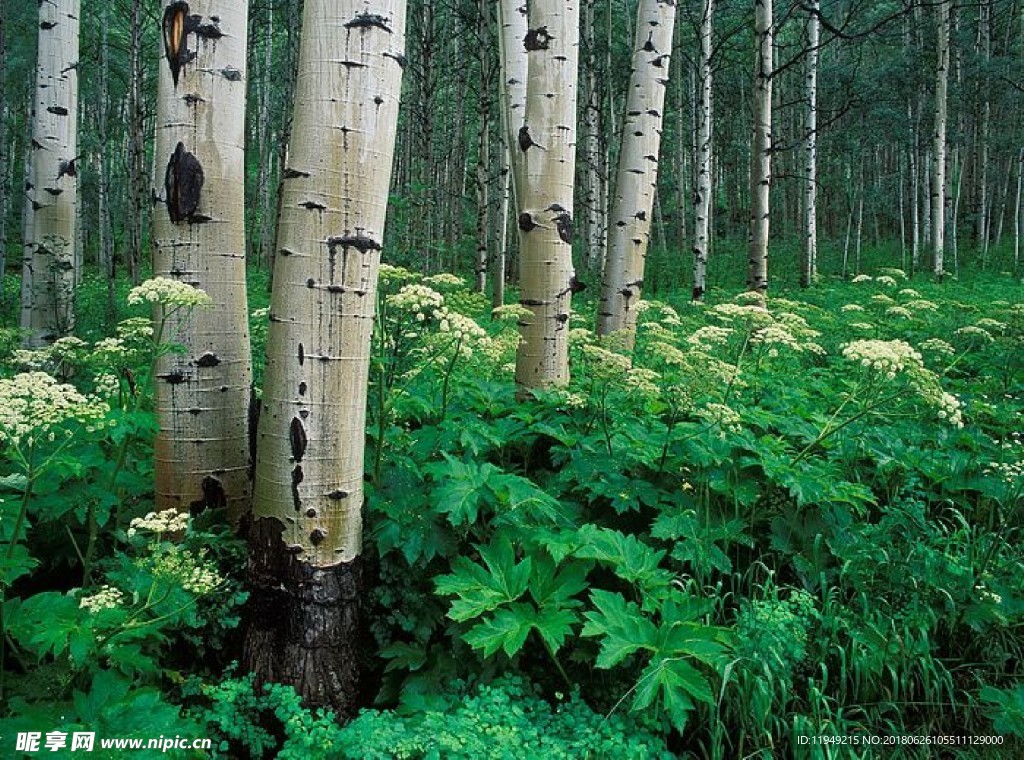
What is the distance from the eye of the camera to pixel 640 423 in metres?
3.59

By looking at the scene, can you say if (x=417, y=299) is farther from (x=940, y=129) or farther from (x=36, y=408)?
(x=940, y=129)

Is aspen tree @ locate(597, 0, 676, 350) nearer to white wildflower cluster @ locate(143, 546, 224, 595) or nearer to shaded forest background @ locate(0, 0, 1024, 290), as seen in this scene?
white wildflower cluster @ locate(143, 546, 224, 595)

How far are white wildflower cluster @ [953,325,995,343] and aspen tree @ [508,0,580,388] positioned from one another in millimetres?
3391

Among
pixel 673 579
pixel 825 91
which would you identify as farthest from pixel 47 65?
pixel 825 91

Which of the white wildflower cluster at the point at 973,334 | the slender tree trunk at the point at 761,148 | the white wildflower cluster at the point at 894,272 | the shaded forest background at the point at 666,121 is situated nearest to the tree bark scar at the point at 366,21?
the white wildflower cluster at the point at 973,334

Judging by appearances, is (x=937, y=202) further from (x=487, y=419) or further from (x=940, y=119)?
(x=487, y=419)

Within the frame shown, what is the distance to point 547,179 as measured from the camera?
4.00 m

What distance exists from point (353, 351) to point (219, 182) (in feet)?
3.46

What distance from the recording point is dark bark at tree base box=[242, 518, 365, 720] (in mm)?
2369

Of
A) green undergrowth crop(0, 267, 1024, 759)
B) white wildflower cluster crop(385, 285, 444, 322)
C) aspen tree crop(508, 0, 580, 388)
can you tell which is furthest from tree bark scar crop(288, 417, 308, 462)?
aspen tree crop(508, 0, 580, 388)

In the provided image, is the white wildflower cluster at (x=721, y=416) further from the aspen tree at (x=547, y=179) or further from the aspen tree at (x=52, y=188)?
the aspen tree at (x=52, y=188)

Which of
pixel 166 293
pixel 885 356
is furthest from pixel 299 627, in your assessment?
pixel 885 356

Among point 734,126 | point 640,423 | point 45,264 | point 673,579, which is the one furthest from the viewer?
point 734,126

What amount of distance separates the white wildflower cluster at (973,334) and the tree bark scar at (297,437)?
506 cm
